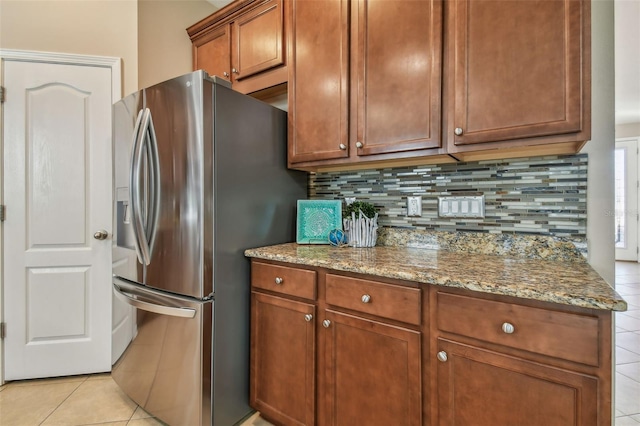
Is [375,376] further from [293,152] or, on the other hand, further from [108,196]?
[108,196]

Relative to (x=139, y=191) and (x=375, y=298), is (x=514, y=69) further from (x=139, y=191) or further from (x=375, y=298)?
(x=139, y=191)

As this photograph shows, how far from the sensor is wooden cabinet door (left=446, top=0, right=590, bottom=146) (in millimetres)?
1054

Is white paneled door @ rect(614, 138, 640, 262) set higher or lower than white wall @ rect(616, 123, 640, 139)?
lower

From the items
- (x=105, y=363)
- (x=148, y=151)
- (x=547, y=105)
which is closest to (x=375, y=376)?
(x=547, y=105)

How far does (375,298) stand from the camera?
118cm

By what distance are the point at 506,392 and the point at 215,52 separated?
263cm

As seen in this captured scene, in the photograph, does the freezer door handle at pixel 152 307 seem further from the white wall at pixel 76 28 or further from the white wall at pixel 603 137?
the white wall at pixel 603 137

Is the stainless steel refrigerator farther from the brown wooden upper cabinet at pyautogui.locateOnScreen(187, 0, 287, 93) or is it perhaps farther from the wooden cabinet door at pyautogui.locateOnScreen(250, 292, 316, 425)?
the brown wooden upper cabinet at pyautogui.locateOnScreen(187, 0, 287, 93)

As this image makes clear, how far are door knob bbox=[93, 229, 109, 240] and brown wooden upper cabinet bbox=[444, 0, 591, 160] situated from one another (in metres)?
2.28

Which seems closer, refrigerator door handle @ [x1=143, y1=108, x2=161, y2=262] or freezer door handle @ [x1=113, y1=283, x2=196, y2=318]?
freezer door handle @ [x1=113, y1=283, x2=196, y2=318]

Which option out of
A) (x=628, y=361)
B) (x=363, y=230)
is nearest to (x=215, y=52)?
(x=363, y=230)

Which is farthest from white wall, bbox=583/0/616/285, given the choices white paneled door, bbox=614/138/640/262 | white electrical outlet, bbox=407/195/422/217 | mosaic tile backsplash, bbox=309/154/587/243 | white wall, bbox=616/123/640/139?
white wall, bbox=616/123/640/139

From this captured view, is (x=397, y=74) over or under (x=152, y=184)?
over

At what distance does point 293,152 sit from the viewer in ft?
5.94
